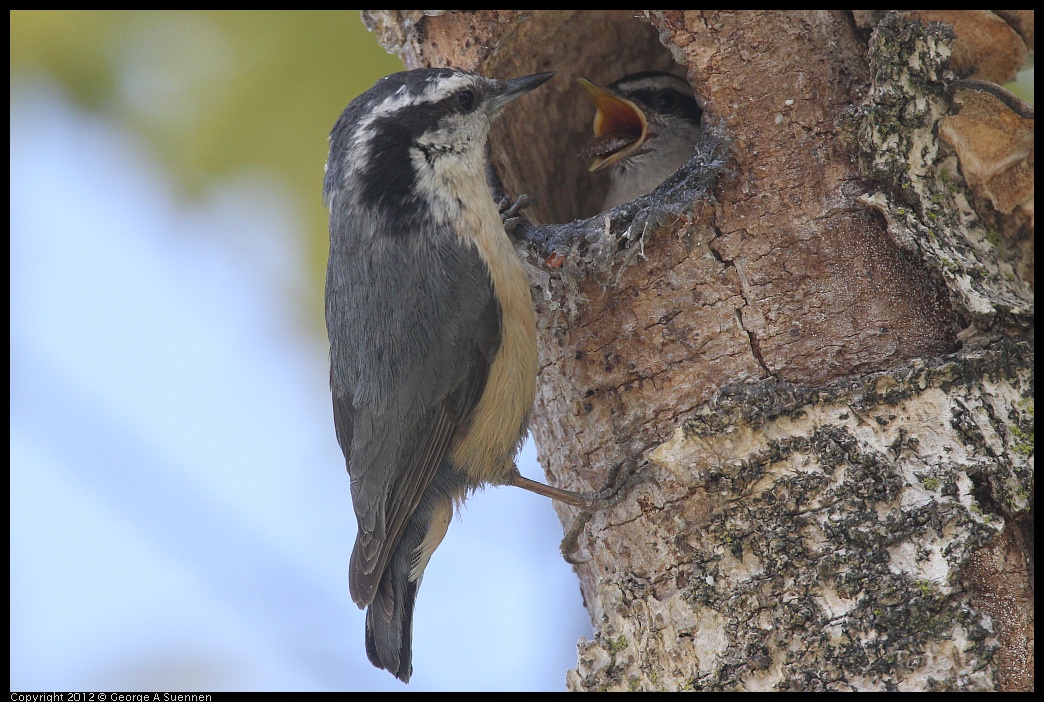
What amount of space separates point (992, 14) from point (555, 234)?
1329 mm

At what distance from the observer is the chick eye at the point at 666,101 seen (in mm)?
3695

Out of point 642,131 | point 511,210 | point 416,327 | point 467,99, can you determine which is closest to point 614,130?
point 642,131

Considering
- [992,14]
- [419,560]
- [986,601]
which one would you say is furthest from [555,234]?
[986,601]

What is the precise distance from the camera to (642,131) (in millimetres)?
3727

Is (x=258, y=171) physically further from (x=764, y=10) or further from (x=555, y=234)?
(x=764, y=10)

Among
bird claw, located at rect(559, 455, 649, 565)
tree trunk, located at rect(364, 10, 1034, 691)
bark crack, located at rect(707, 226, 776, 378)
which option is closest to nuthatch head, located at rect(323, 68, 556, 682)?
tree trunk, located at rect(364, 10, 1034, 691)

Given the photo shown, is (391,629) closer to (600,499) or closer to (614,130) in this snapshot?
(600,499)

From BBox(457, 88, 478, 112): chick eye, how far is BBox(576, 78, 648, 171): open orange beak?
0.84 meters

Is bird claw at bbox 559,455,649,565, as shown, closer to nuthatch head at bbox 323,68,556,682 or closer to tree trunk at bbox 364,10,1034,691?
tree trunk at bbox 364,10,1034,691

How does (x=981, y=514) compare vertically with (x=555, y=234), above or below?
below

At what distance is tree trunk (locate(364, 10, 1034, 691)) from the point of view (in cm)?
193
